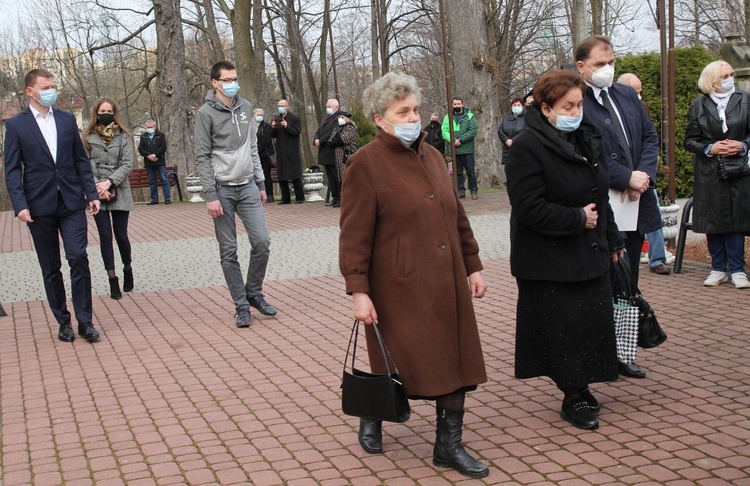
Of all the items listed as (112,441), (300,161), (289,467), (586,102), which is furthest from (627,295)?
(300,161)

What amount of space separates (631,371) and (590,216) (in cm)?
151

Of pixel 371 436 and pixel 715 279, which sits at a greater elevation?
pixel 371 436

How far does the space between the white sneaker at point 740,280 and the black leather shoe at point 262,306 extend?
429cm

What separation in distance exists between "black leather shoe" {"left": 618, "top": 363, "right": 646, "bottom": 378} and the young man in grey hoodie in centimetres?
349

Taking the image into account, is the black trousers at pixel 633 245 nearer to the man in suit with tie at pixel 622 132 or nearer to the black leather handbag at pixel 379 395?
the man in suit with tie at pixel 622 132

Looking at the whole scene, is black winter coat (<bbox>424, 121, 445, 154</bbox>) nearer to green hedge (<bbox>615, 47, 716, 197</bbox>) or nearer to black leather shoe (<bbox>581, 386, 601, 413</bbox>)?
green hedge (<bbox>615, 47, 716, 197</bbox>)

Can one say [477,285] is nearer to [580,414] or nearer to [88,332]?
[580,414]

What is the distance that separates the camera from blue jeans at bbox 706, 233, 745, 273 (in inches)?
358

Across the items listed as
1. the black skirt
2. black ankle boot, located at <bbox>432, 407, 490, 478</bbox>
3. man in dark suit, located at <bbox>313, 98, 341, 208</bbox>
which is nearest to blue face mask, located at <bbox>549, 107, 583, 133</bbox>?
the black skirt

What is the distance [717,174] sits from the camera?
906cm

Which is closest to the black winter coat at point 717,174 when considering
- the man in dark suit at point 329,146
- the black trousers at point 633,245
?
the black trousers at point 633,245

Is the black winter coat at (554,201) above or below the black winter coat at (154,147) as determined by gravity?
below

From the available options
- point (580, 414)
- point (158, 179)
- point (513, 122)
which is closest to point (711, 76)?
point (580, 414)

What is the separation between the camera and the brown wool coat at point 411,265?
463cm
